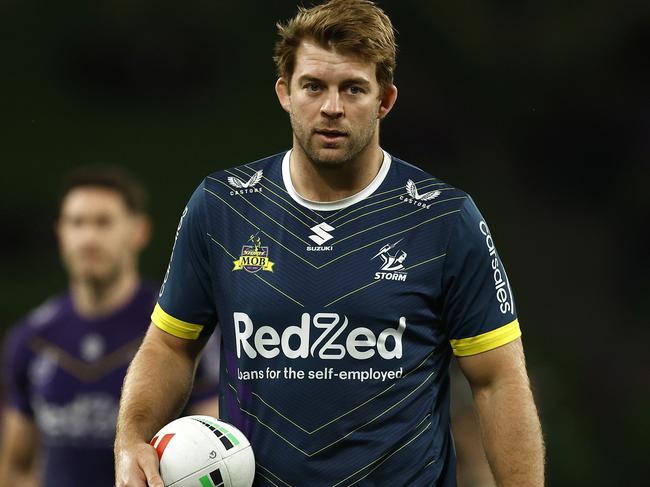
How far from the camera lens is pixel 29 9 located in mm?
13664

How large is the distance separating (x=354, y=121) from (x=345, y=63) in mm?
189

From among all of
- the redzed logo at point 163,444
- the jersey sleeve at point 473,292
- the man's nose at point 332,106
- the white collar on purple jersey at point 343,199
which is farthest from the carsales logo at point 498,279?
the redzed logo at point 163,444

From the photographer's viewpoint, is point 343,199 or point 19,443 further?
point 19,443

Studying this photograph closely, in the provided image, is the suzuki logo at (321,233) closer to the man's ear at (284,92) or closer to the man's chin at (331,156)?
the man's chin at (331,156)

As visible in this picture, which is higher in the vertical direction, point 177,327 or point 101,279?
point 101,279

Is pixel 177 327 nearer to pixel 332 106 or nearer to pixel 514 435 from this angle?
pixel 332 106

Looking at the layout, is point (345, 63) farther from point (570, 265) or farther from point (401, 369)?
point (570, 265)

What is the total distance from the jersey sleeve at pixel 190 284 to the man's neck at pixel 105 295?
319cm

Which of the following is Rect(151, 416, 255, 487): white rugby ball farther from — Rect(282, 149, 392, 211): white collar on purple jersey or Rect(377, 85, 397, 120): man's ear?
Rect(377, 85, 397, 120): man's ear

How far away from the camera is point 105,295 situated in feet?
24.6

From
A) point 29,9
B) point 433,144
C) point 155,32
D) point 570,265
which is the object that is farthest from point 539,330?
point 29,9

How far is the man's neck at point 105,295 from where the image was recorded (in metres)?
7.47

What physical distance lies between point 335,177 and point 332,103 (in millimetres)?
323

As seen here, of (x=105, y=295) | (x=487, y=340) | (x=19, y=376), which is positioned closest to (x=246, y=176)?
(x=487, y=340)
